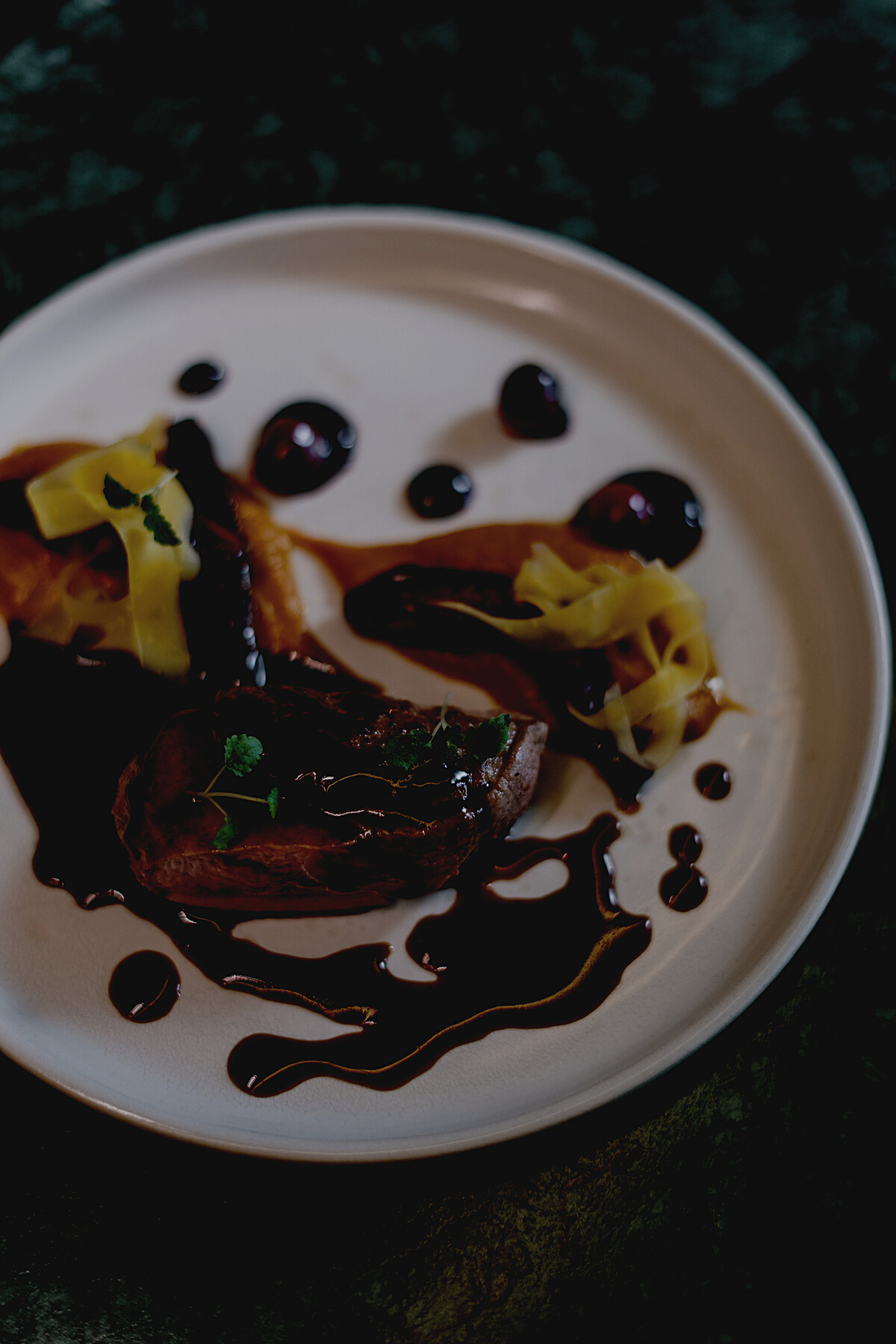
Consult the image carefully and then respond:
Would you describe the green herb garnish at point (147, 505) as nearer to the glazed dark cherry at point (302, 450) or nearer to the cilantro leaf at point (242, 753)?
the glazed dark cherry at point (302, 450)

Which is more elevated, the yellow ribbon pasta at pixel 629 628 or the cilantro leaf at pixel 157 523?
the cilantro leaf at pixel 157 523

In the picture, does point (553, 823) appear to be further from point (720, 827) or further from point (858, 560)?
point (858, 560)

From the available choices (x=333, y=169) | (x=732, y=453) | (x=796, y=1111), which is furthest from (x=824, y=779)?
(x=333, y=169)

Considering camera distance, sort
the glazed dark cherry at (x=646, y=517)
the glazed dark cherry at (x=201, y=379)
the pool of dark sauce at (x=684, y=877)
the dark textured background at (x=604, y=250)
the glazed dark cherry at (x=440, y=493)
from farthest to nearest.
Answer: the glazed dark cherry at (x=201, y=379) → the glazed dark cherry at (x=440, y=493) → the glazed dark cherry at (x=646, y=517) → the pool of dark sauce at (x=684, y=877) → the dark textured background at (x=604, y=250)

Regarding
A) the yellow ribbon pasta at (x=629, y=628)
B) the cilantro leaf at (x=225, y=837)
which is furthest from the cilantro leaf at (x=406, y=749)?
the yellow ribbon pasta at (x=629, y=628)

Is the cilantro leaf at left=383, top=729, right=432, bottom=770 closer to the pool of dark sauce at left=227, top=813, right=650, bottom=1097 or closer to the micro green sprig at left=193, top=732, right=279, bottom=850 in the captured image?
the micro green sprig at left=193, top=732, right=279, bottom=850

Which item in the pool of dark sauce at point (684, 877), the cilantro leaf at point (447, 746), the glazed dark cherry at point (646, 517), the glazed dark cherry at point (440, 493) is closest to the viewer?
the cilantro leaf at point (447, 746)

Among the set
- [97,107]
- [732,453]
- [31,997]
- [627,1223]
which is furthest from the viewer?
[97,107]
